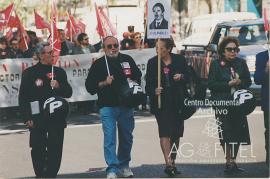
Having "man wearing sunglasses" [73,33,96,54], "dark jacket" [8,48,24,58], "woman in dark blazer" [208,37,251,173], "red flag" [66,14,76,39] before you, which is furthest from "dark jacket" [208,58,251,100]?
"red flag" [66,14,76,39]

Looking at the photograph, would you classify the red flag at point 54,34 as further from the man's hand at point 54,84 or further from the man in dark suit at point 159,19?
the man in dark suit at point 159,19

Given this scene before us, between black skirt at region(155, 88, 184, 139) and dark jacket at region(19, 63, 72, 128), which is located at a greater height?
dark jacket at region(19, 63, 72, 128)

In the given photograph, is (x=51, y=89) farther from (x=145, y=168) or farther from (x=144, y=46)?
(x=144, y=46)

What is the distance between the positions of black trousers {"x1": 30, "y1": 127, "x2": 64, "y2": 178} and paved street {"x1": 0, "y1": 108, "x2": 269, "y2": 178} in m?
0.45

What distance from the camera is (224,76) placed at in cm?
1056

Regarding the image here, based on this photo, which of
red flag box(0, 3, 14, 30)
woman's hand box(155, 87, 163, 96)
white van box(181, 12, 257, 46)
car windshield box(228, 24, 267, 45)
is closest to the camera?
woman's hand box(155, 87, 163, 96)

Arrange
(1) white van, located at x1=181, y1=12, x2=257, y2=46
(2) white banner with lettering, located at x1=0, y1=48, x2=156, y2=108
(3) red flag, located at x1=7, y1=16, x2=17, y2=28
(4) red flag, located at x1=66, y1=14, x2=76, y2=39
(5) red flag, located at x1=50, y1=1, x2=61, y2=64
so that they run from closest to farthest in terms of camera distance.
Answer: (5) red flag, located at x1=50, y1=1, x2=61, y2=64 → (2) white banner with lettering, located at x1=0, y1=48, x2=156, y2=108 → (3) red flag, located at x1=7, y1=16, x2=17, y2=28 → (4) red flag, located at x1=66, y1=14, x2=76, y2=39 → (1) white van, located at x1=181, y1=12, x2=257, y2=46

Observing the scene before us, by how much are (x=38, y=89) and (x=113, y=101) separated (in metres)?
0.92

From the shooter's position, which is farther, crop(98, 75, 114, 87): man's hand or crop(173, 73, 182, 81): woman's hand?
crop(173, 73, 182, 81): woman's hand

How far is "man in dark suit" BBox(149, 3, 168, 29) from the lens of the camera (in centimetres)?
1092

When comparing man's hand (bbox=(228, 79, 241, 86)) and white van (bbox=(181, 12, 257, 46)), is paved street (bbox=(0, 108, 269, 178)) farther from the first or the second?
white van (bbox=(181, 12, 257, 46))

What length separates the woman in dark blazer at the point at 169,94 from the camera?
1054 centimetres

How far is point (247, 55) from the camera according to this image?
17.9 meters

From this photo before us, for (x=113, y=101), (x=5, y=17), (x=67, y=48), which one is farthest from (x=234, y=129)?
(x=5, y=17)
